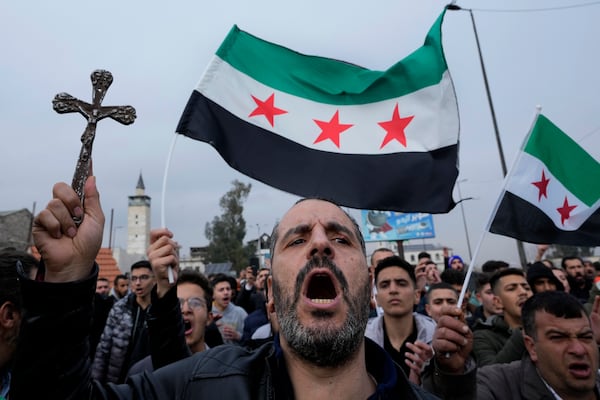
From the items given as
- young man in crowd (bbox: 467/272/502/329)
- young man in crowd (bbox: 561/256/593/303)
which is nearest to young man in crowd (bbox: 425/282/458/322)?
young man in crowd (bbox: 467/272/502/329)

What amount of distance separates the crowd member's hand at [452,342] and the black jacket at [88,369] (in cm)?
37

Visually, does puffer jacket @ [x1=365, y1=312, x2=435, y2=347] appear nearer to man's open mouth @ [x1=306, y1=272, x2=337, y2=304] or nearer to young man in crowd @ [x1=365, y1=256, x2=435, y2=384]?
young man in crowd @ [x1=365, y1=256, x2=435, y2=384]

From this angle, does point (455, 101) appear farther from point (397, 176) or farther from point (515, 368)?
point (515, 368)

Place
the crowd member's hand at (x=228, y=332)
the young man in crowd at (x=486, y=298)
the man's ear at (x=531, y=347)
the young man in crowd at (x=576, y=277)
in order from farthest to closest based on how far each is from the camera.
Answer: the young man in crowd at (x=576, y=277), the crowd member's hand at (x=228, y=332), the young man in crowd at (x=486, y=298), the man's ear at (x=531, y=347)

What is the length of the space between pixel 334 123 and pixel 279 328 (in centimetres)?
256

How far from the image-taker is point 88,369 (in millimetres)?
1249

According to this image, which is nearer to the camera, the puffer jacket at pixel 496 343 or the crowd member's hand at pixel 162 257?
the crowd member's hand at pixel 162 257

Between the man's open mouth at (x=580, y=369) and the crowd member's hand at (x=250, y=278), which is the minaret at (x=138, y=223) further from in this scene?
the man's open mouth at (x=580, y=369)

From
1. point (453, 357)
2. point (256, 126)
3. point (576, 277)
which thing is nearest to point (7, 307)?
point (453, 357)

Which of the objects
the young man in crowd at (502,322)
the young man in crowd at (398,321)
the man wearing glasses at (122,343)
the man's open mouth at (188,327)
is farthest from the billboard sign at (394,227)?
the man's open mouth at (188,327)

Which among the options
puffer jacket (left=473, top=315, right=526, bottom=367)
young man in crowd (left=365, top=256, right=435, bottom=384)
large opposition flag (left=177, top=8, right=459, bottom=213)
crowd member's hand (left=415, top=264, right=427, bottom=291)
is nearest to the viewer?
puffer jacket (left=473, top=315, right=526, bottom=367)

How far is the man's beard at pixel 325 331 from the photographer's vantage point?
1615 mm

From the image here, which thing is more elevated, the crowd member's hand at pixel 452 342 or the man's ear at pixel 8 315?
the man's ear at pixel 8 315

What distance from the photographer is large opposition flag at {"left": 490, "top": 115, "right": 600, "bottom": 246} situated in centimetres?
374
